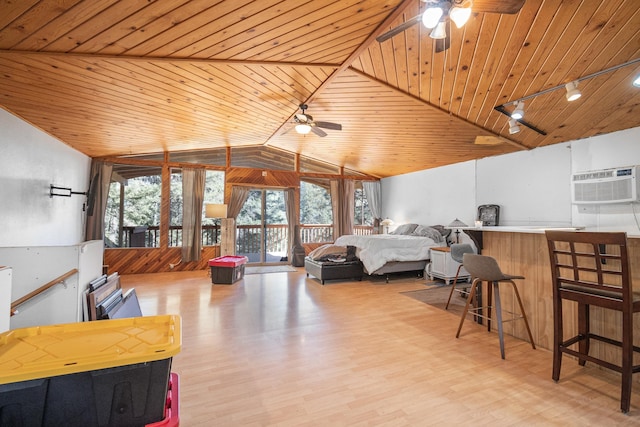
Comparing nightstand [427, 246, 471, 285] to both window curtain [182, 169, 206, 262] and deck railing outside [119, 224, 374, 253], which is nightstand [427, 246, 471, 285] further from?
window curtain [182, 169, 206, 262]

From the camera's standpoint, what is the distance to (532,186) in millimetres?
4859

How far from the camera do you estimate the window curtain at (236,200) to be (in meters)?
6.75

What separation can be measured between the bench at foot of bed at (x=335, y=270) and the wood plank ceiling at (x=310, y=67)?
2.46 meters

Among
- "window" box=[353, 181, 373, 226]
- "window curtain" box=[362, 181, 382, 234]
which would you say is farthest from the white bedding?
"window" box=[353, 181, 373, 226]

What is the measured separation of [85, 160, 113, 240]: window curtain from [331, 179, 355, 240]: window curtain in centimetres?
518

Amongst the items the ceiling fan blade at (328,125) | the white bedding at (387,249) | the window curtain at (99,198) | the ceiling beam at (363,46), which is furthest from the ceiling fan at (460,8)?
the window curtain at (99,198)

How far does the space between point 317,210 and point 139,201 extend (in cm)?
425

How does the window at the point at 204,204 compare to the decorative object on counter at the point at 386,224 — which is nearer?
the window at the point at 204,204

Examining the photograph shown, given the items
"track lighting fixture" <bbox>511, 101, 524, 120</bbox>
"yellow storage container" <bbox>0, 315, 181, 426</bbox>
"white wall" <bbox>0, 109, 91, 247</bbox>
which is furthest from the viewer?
"track lighting fixture" <bbox>511, 101, 524, 120</bbox>

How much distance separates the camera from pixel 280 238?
7480mm

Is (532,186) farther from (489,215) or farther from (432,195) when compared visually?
(432,195)

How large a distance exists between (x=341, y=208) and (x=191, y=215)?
12.5 feet

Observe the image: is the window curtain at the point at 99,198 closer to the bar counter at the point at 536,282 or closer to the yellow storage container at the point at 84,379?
the yellow storage container at the point at 84,379

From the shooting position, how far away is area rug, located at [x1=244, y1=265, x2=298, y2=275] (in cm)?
625
